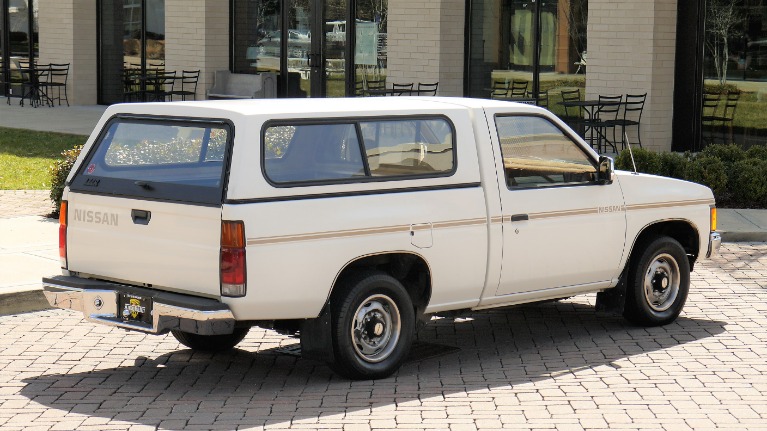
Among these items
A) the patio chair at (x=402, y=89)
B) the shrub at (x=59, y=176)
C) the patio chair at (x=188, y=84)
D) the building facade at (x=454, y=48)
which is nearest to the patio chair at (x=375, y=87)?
the building facade at (x=454, y=48)

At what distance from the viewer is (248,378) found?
7844 mm

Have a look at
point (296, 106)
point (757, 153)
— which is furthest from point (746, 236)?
point (296, 106)

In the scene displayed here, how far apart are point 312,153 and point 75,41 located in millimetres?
22275

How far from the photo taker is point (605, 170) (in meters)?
8.68

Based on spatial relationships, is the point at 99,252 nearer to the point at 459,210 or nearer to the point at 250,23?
the point at 459,210

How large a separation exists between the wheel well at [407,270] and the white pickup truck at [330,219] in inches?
0.5

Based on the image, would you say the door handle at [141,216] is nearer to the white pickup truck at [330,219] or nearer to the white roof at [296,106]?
the white pickup truck at [330,219]

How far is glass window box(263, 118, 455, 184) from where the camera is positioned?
732 centimetres

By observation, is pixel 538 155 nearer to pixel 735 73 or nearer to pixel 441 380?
pixel 441 380

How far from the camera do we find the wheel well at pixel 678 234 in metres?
9.22

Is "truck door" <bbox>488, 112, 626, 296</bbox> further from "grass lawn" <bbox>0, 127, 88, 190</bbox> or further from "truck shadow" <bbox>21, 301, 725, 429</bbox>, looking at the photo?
"grass lawn" <bbox>0, 127, 88, 190</bbox>

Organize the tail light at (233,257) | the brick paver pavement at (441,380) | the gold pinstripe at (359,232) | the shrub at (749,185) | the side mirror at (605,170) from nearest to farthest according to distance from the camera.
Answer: the brick paver pavement at (441,380), the tail light at (233,257), the gold pinstripe at (359,232), the side mirror at (605,170), the shrub at (749,185)

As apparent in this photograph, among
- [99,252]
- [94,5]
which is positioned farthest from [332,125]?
[94,5]

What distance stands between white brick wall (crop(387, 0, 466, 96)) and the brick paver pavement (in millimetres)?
12575
